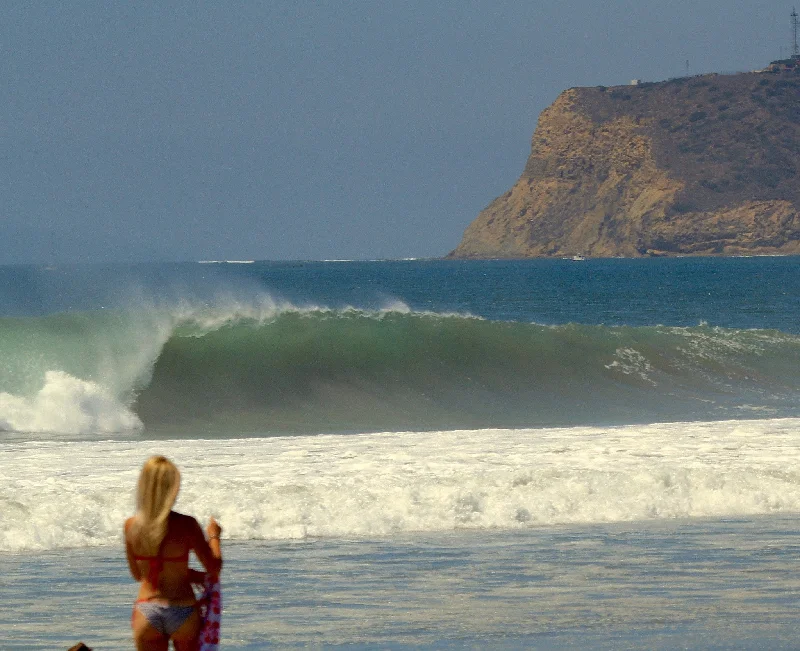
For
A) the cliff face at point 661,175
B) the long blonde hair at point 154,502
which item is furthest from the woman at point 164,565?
the cliff face at point 661,175

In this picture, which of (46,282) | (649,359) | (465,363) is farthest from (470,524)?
(46,282)

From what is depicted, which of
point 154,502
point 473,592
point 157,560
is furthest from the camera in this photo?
point 473,592

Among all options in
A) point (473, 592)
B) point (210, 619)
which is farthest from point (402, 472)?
point (210, 619)

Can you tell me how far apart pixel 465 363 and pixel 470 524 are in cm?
1434

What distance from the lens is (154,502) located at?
16.1 feet

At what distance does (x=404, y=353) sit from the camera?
24.7 m

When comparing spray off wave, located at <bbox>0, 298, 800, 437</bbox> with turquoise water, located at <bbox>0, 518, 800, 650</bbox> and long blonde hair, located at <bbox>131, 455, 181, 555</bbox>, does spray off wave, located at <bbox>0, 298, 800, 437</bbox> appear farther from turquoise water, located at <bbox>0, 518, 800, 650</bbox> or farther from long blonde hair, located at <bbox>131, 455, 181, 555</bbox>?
long blonde hair, located at <bbox>131, 455, 181, 555</bbox>

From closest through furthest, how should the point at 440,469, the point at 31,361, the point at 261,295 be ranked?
the point at 440,469, the point at 31,361, the point at 261,295

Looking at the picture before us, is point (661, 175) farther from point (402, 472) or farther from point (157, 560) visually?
point (157, 560)

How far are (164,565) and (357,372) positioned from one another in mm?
18243

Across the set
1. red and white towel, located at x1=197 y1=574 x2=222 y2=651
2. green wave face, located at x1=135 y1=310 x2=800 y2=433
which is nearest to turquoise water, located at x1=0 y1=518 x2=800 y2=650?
red and white towel, located at x1=197 y1=574 x2=222 y2=651

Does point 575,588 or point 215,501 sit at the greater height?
point 215,501

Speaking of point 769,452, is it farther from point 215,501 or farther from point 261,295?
point 261,295

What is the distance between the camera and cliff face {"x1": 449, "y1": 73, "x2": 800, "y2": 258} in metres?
170
